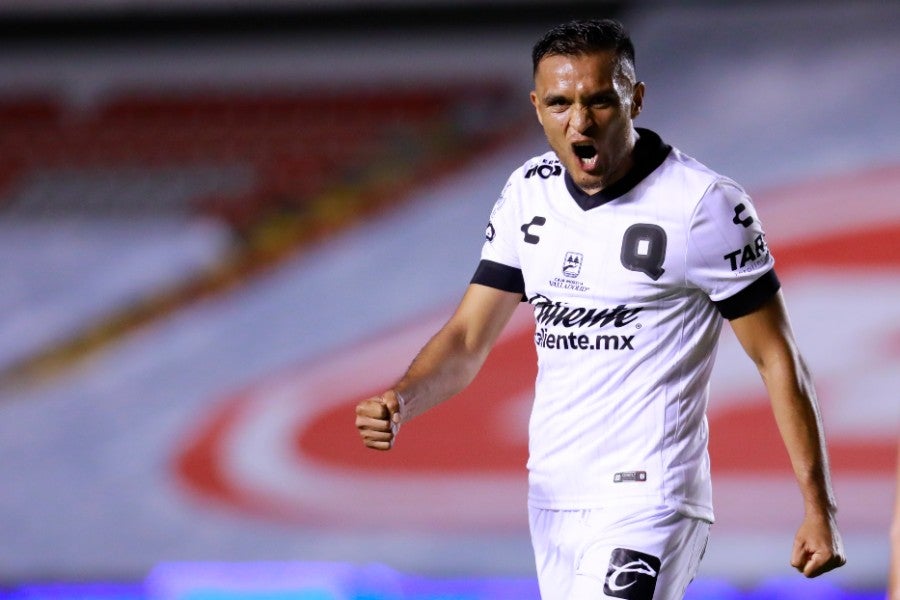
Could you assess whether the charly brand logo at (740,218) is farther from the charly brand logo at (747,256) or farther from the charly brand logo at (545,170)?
the charly brand logo at (545,170)

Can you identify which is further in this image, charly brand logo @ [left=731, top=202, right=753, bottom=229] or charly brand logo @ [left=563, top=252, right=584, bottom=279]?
charly brand logo @ [left=563, top=252, right=584, bottom=279]

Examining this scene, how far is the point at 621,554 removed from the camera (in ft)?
8.32

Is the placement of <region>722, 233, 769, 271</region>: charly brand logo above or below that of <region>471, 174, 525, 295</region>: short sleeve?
below

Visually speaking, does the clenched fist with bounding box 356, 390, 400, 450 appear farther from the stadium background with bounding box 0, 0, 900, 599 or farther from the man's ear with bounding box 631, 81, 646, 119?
the stadium background with bounding box 0, 0, 900, 599

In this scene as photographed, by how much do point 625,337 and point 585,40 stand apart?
616 millimetres

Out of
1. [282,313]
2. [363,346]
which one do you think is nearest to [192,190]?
[282,313]

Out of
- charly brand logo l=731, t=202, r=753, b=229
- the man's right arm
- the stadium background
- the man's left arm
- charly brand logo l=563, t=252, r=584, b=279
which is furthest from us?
the stadium background

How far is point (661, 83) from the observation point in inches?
268

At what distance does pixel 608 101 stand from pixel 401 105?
15.6ft

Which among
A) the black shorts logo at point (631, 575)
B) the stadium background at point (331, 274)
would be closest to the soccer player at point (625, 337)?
the black shorts logo at point (631, 575)

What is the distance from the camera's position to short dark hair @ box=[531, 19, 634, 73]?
254cm

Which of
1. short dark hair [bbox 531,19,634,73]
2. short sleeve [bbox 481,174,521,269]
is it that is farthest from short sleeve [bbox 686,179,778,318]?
short sleeve [bbox 481,174,521,269]

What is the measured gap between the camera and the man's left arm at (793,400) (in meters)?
2.45

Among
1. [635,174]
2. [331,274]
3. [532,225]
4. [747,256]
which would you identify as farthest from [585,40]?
[331,274]
